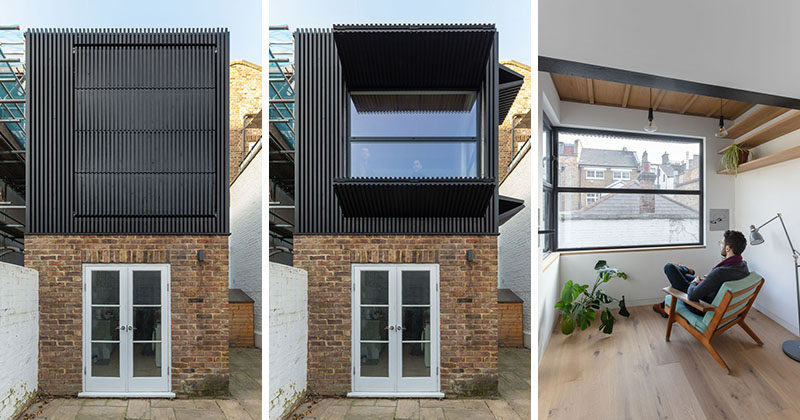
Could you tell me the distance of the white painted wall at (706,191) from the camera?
152 centimetres

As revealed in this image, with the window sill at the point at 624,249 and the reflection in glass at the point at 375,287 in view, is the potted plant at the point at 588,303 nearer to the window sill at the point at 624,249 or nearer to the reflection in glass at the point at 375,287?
the window sill at the point at 624,249

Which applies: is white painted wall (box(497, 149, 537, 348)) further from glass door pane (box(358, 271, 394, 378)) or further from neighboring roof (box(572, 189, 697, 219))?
glass door pane (box(358, 271, 394, 378))

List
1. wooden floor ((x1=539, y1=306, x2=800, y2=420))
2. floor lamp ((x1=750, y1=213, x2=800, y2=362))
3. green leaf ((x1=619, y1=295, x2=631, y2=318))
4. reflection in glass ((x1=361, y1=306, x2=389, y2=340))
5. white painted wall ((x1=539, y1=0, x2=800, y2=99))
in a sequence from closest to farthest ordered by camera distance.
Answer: white painted wall ((x1=539, y1=0, x2=800, y2=99))
wooden floor ((x1=539, y1=306, x2=800, y2=420))
floor lamp ((x1=750, y1=213, x2=800, y2=362))
green leaf ((x1=619, y1=295, x2=631, y2=318))
reflection in glass ((x1=361, y1=306, x2=389, y2=340))

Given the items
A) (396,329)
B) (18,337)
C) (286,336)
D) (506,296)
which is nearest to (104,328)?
(18,337)

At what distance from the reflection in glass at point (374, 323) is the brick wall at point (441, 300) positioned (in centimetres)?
10

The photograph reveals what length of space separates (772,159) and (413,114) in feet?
5.60

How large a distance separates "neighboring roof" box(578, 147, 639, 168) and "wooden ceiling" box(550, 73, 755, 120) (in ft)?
0.72

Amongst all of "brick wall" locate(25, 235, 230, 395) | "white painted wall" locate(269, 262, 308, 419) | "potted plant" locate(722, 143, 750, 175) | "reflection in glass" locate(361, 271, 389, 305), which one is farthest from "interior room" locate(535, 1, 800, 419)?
"brick wall" locate(25, 235, 230, 395)

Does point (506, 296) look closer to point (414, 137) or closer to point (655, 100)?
point (414, 137)

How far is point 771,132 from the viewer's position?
1546 millimetres

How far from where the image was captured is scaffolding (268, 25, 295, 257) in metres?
1.82

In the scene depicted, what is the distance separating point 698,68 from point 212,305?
2.78 meters

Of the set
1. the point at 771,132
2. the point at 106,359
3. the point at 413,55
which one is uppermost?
the point at 413,55

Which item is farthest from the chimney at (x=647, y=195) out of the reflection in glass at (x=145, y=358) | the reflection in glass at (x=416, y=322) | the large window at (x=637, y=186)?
the reflection in glass at (x=145, y=358)
